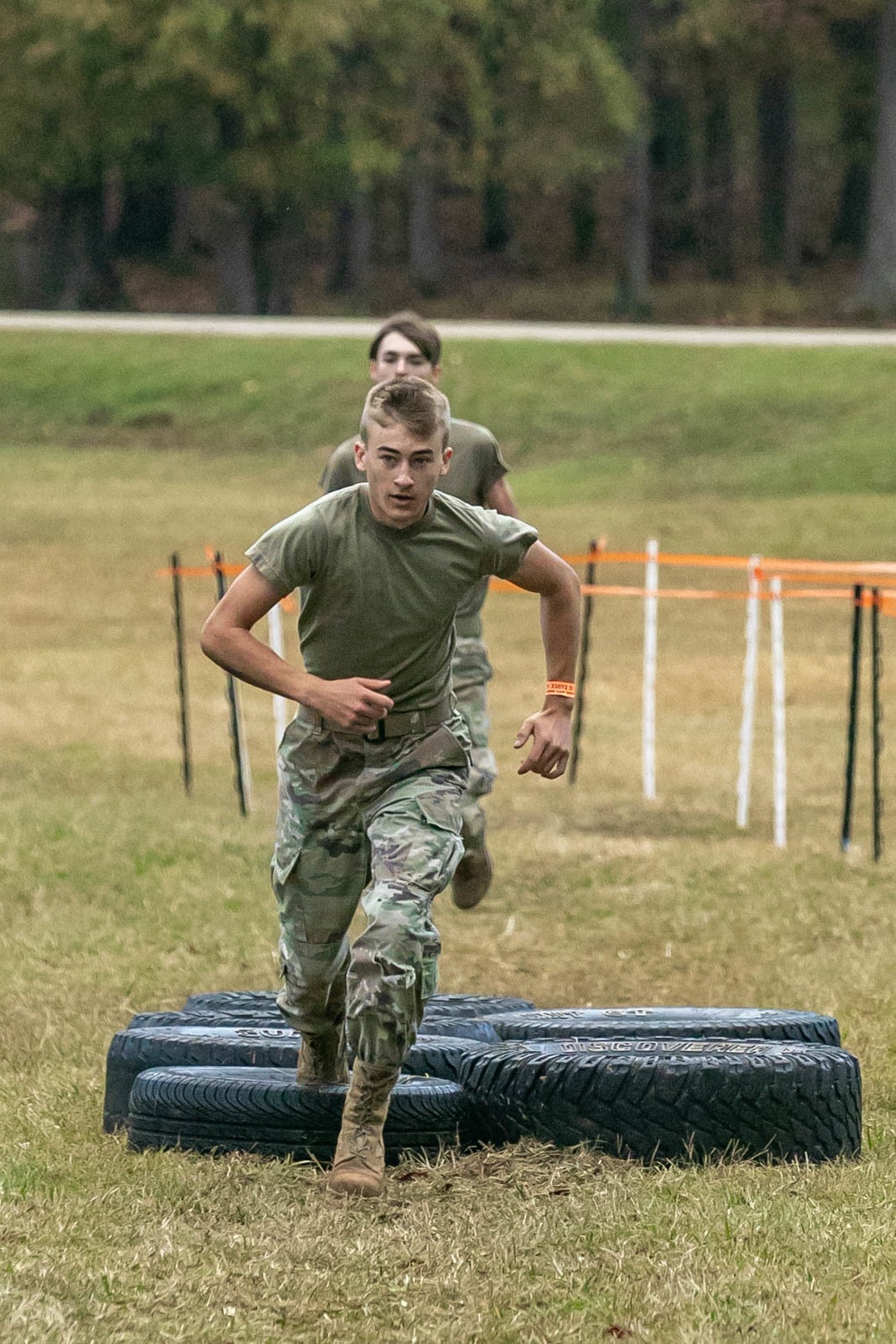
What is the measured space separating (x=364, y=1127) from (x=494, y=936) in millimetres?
3884

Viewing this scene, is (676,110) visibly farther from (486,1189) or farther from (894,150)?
(486,1189)

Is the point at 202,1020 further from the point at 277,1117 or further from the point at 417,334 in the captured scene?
the point at 417,334

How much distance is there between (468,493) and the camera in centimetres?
787

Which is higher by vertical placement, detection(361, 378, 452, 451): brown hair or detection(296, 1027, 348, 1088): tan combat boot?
detection(361, 378, 452, 451): brown hair

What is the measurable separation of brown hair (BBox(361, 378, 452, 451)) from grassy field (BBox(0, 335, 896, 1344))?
168 centimetres

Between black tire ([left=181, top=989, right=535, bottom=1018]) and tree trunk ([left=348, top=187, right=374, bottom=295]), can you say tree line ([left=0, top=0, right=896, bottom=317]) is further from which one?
black tire ([left=181, top=989, right=535, bottom=1018])

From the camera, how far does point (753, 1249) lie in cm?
457

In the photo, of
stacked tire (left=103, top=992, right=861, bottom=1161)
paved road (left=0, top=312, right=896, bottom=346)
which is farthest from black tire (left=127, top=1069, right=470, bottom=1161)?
paved road (left=0, top=312, right=896, bottom=346)

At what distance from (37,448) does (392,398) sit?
2584cm

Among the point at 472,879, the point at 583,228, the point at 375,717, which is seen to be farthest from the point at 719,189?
the point at 375,717

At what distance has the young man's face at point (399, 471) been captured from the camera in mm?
5160

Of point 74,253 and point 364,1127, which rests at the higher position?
point 74,253

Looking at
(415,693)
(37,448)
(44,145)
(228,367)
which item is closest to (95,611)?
(37,448)

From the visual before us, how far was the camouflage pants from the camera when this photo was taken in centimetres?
795
